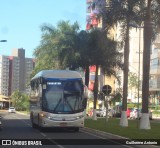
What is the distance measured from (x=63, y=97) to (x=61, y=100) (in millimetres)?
217

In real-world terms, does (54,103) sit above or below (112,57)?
below

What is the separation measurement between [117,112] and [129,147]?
199 ft

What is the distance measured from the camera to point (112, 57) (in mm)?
55094

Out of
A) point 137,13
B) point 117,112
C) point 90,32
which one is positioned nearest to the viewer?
point 137,13

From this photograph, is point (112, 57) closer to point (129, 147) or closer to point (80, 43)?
point (80, 43)

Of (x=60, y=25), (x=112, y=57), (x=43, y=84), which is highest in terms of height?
(x=60, y=25)

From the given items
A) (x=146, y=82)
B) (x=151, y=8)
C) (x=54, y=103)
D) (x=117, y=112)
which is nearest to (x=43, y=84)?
(x=54, y=103)

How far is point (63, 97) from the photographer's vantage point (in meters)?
31.8

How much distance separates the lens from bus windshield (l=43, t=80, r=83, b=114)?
104 feet

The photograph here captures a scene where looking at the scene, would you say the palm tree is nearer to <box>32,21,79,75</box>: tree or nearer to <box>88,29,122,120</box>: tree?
<box>88,29,122,120</box>: tree

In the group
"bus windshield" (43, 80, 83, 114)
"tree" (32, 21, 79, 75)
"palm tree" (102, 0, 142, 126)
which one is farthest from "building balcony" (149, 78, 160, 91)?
"bus windshield" (43, 80, 83, 114)

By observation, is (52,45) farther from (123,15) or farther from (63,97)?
(63,97)

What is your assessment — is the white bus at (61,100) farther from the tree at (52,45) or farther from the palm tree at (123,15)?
the tree at (52,45)

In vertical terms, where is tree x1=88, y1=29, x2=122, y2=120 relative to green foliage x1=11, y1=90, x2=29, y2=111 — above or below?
above
